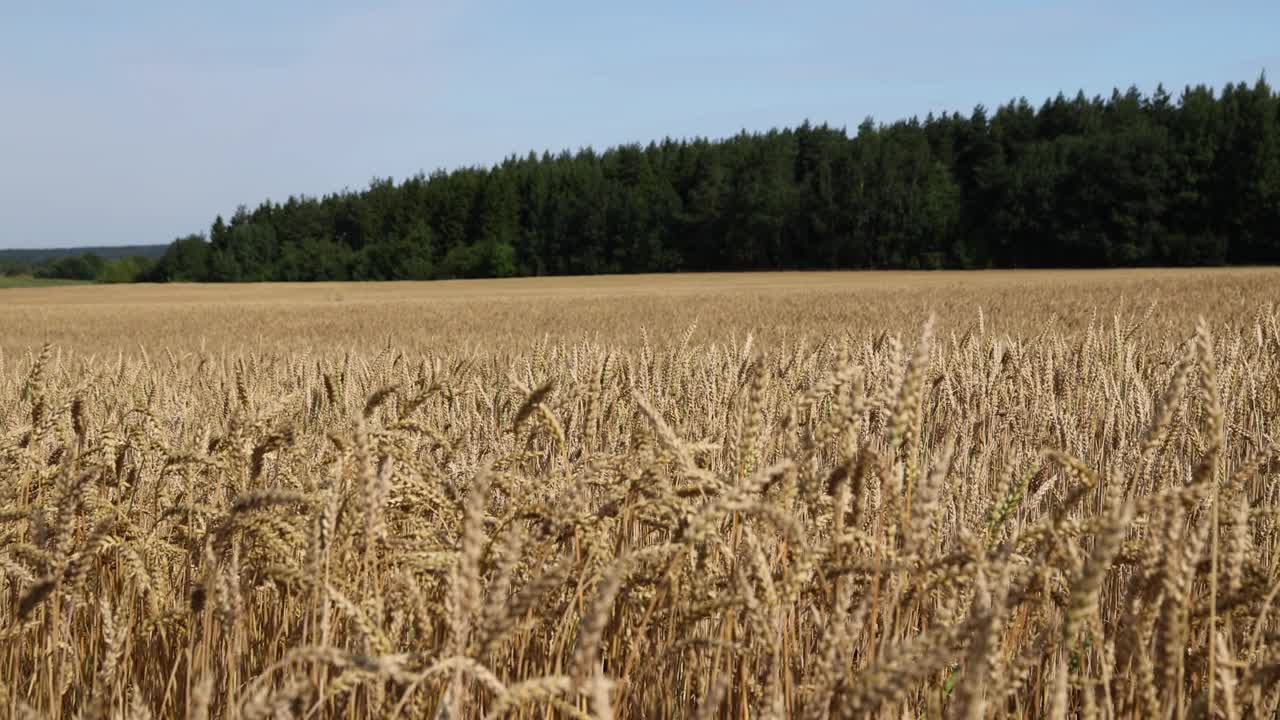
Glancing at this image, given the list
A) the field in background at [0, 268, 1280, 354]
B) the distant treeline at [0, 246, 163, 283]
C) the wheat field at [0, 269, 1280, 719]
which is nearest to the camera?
the wheat field at [0, 269, 1280, 719]

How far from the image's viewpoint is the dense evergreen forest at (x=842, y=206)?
47875mm

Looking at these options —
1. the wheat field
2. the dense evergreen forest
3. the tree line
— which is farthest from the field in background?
the tree line

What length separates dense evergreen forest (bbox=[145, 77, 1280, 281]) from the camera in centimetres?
4788

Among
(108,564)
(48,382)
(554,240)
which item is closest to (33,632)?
(108,564)

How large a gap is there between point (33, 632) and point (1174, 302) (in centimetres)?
1455

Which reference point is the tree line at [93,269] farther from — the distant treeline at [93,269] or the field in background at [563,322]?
the field in background at [563,322]

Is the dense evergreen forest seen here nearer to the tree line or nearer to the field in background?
the tree line

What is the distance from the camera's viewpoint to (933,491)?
120 cm

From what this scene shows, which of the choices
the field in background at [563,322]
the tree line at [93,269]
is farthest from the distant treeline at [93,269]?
the field in background at [563,322]

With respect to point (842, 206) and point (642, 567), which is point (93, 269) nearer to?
point (842, 206)

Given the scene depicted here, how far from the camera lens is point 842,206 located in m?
56.9

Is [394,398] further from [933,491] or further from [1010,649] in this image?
[933,491]

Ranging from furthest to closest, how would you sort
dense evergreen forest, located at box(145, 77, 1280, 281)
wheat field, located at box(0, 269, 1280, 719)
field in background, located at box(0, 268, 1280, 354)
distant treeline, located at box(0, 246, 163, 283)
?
1. distant treeline, located at box(0, 246, 163, 283)
2. dense evergreen forest, located at box(145, 77, 1280, 281)
3. field in background, located at box(0, 268, 1280, 354)
4. wheat field, located at box(0, 269, 1280, 719)

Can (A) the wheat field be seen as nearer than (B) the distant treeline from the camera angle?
Yes
